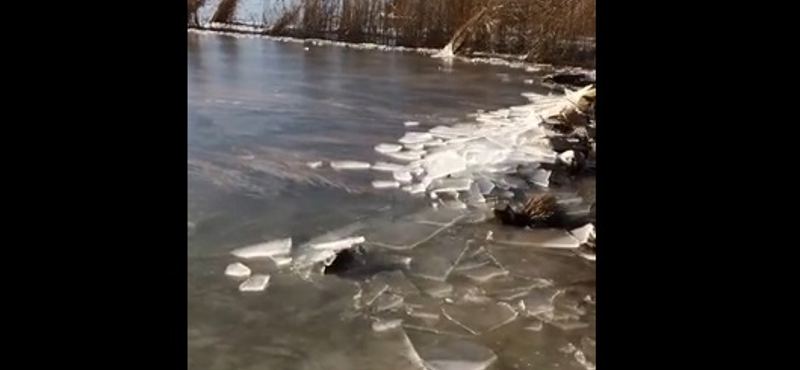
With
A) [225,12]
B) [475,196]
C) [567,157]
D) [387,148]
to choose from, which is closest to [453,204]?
[475,196]

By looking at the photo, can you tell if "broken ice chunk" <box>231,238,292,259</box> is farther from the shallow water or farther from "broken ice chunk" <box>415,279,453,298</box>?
"broken ice chunk" <box>415,279,453,298</box>

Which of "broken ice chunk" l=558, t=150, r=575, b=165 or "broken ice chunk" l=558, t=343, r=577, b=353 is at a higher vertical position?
"broken ice chunk" l=558, t=150, r=575, b=165

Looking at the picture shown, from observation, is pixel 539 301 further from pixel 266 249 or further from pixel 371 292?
pixel 266 249

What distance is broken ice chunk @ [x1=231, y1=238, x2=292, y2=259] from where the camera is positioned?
3.71 feet

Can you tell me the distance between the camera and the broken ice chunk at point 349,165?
1240 millimetres

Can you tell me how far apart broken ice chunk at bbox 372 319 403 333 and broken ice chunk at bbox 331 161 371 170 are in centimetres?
28

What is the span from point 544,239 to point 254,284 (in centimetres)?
49

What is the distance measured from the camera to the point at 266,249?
1.14 m

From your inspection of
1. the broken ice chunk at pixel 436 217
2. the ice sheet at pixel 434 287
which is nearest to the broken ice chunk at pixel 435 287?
the ice sheet at pixel 434 287

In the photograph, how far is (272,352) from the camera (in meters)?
1.02

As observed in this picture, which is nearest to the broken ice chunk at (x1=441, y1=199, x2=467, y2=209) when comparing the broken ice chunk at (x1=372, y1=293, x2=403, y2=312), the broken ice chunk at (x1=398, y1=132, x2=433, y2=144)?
the broken ice chunk at (x1=398, y1=132, x2=433, y2=144)

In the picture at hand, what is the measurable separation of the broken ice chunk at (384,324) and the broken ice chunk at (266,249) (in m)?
0.18

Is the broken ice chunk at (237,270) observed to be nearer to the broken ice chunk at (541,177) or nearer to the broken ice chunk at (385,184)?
the broken ice chunk at (385,184)

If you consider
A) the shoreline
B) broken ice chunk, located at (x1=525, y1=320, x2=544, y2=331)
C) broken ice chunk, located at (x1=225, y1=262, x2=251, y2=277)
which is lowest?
broken ice chunk, located at (x1=525, y1=320, x2=544, y2=331)
